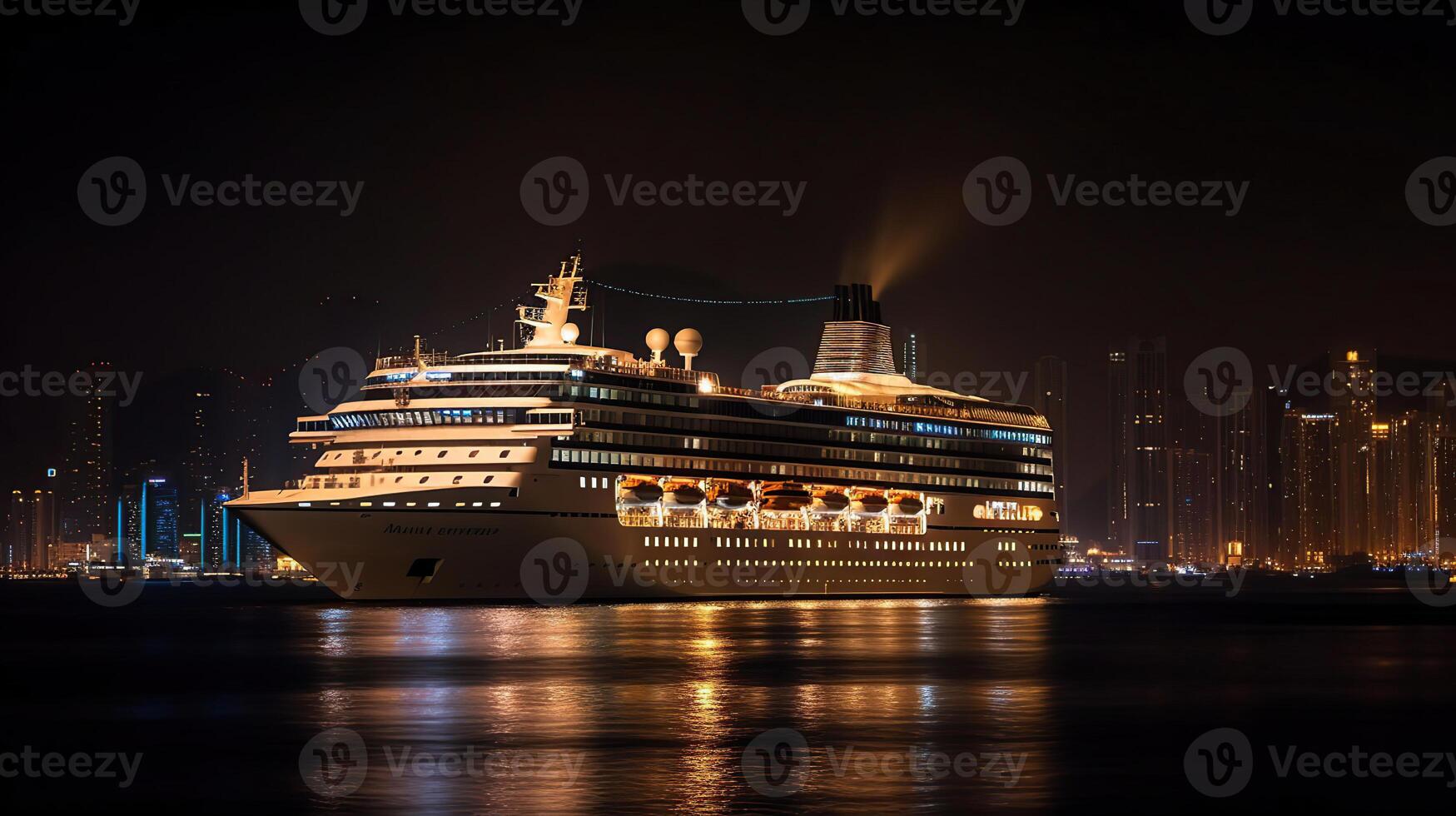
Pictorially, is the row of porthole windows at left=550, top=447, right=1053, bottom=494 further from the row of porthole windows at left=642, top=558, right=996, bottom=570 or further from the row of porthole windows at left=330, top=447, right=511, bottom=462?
the row of porthole windows at left=642, top=558, right=996, bottom=570

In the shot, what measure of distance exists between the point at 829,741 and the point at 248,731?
13082 mm

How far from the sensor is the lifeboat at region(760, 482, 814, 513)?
10612 cm

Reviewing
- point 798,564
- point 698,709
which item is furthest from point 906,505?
point 698,709

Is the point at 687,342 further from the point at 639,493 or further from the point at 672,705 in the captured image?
the point at 672,705

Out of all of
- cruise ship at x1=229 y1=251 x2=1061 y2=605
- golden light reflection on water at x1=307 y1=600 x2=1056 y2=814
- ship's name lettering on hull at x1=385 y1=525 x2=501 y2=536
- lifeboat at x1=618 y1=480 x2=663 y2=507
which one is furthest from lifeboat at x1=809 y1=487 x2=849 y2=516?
golden light reflection on water at x1=307 y1=600 x2=1056 y2=814

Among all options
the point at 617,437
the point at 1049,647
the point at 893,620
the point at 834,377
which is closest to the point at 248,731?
the point at 1049,647

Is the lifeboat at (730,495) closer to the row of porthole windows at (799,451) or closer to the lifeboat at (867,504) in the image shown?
the row of porthole windows at (799,451)

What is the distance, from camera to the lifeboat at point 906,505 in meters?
116

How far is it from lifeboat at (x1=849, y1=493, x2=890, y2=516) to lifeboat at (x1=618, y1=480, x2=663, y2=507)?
1876 centimetres

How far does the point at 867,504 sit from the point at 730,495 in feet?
44.1

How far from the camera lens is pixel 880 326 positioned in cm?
12812

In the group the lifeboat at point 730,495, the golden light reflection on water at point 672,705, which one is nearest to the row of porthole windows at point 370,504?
the golden light reflection on water at point 672,705

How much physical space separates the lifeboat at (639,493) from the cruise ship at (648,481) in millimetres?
102

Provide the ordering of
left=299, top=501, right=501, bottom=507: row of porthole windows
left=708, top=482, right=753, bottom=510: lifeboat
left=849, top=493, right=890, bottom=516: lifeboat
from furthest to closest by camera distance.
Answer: left=849, top=493, right=890, bottom=516: lifeboat < left=708, top=482, right=753, bottom=510: lifeboat < left=299, top=501, right=501, bottom=507: row of porthole windows
